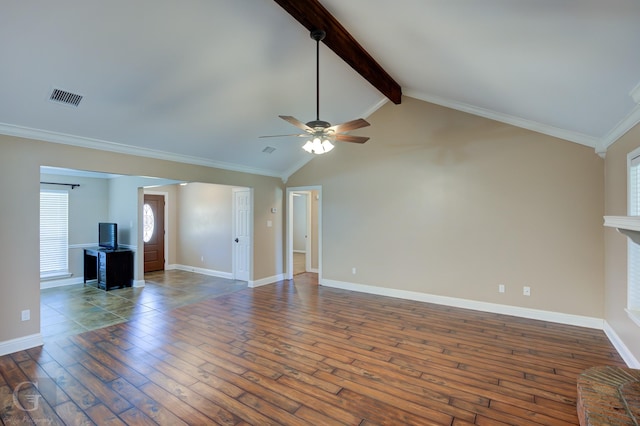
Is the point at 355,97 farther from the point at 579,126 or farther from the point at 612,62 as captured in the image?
the point at 612,62

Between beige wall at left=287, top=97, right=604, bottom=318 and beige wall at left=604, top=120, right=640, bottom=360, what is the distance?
23 centimetres

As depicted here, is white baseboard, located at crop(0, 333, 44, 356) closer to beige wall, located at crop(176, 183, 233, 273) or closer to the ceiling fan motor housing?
beige wall, located at crop(176, 183, 233, 273)

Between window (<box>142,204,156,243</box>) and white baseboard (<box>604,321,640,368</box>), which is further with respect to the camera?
window (<box>142,204,156,243</box>)

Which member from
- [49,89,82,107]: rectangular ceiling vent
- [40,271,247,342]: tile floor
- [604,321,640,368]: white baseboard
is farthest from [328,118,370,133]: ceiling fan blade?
[40,271,247,342]: tile floor

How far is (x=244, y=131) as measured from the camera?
5156 mm

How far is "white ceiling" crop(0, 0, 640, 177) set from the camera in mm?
2357

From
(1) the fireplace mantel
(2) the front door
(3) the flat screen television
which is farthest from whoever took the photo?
(2) the front door

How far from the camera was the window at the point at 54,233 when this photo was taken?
666 cm

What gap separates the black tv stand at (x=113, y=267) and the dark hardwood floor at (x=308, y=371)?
2.44 metres

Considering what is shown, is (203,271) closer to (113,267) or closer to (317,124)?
(113,267)

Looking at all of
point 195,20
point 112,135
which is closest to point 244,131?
point 112,135

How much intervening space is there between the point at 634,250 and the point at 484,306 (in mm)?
2253
